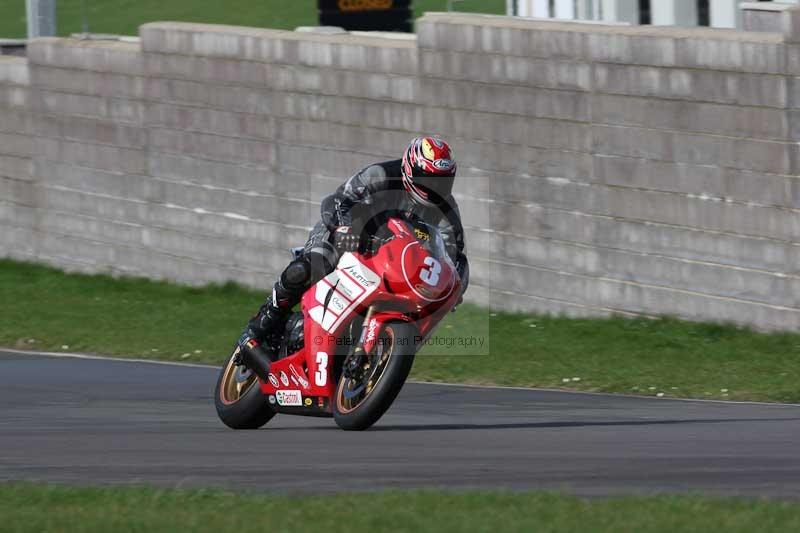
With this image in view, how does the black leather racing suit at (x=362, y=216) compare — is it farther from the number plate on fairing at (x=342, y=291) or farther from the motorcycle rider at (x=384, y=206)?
the number plate on fairing at (x=342, y=291)

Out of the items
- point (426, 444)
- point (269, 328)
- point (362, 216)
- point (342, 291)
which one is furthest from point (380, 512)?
point (269, 328)

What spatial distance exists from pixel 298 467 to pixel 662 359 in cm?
662

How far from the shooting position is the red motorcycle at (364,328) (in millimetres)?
9414

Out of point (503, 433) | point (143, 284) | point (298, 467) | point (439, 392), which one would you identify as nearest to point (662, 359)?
point (439, 392)

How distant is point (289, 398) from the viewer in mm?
10117

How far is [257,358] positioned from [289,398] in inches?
12.4

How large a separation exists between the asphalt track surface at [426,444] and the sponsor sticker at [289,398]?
0.19 m

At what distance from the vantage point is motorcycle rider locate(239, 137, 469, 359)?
9.73m

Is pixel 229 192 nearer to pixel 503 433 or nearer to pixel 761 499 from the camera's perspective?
pixel 503 433

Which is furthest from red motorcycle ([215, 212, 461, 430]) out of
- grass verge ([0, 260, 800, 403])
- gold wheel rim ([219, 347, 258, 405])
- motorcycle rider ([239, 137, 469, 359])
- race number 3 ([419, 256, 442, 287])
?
grass verge ([0, 260, 800, 403])

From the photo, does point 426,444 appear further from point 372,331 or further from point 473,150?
point 473,150

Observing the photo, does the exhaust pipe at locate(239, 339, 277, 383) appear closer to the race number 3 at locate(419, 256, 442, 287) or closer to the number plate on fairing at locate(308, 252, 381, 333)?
the number plate on fairing at locate(308, 252, 381, 333)

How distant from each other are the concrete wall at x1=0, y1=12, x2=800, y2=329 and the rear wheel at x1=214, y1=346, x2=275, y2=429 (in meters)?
5.80

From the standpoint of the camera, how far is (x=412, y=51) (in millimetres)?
18062
